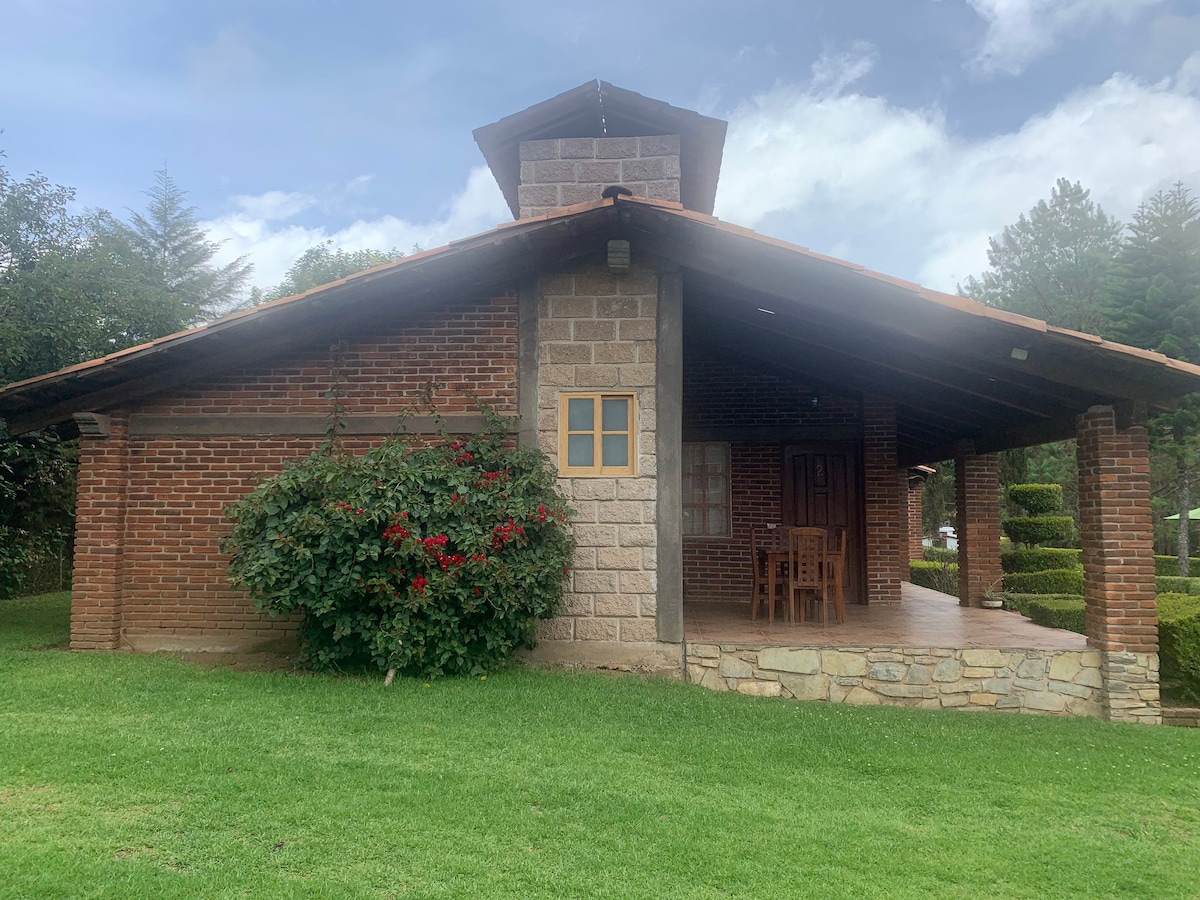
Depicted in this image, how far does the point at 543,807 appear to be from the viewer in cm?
386

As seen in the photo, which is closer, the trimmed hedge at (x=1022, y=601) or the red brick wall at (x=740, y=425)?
the trimmed hedge at (x=1022, y=601)

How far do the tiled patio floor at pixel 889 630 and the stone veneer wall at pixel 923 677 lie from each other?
0.11 meters

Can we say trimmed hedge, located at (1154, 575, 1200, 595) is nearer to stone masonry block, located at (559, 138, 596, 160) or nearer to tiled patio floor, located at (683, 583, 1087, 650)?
tiled patio floor, located at (683, 583, 1087, 650)

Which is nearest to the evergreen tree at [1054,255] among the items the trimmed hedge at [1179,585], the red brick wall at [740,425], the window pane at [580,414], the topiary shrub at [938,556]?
the topiary shrub at [938,556]

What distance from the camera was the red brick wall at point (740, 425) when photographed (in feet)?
33.9

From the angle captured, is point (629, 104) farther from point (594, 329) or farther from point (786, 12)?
point (786, 12)

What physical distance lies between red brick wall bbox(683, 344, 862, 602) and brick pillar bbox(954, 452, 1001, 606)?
1.69 meters

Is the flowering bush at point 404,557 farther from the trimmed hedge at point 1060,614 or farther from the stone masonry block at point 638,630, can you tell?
the trimmed hedge at point 1060,614

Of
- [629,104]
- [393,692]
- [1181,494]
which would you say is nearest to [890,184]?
[1181,494]

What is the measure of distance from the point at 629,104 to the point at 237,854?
7.87 meters

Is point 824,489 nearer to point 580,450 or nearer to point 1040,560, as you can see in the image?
point 580,450

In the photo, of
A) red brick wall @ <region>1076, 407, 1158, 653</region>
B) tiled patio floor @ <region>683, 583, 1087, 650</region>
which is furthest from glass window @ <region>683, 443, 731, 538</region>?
red brick wall @ <region>1076, 407, 1158, 653</region>

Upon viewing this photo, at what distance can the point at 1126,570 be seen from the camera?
20.3 ft

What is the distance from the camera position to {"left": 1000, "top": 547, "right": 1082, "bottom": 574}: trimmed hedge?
13484 millimetres
